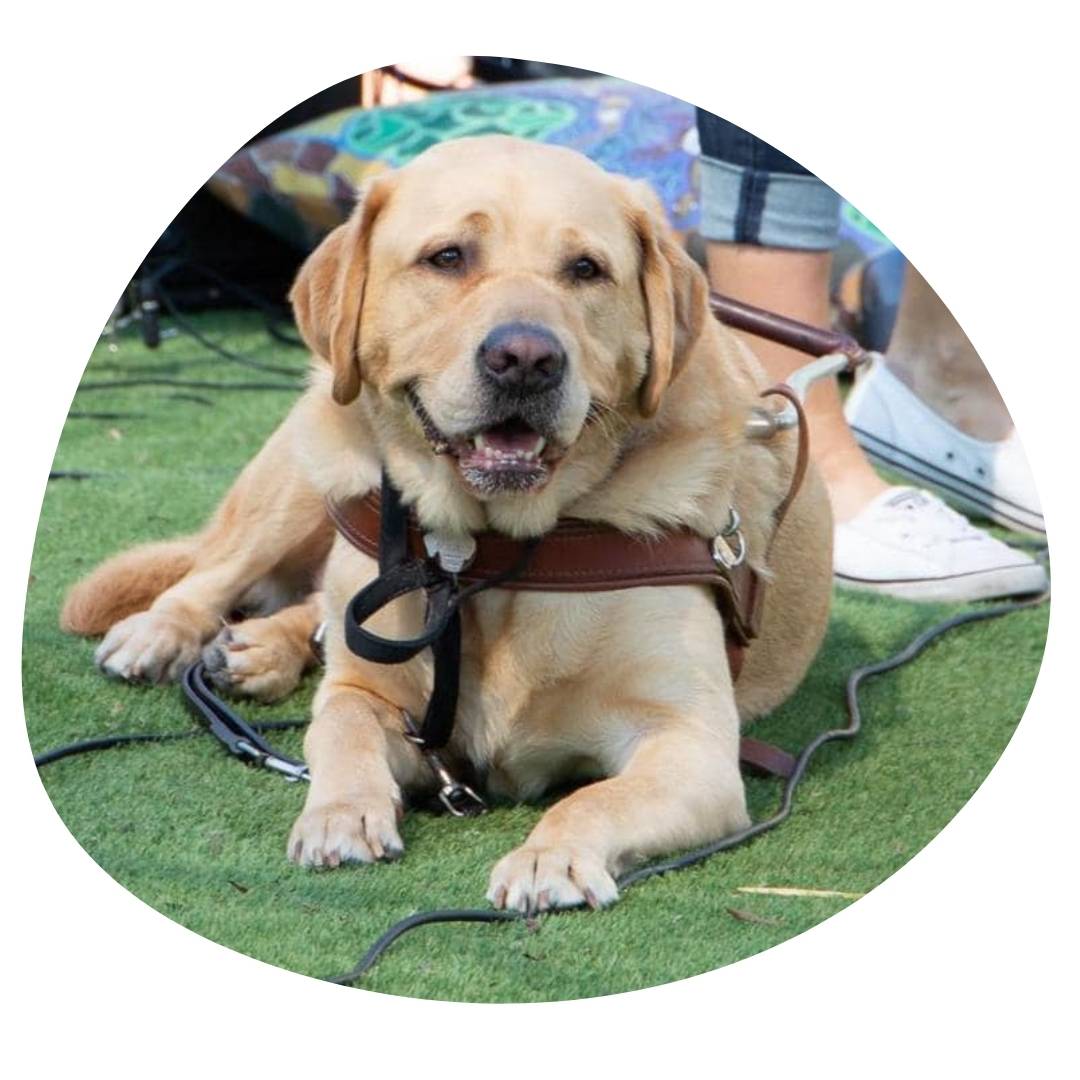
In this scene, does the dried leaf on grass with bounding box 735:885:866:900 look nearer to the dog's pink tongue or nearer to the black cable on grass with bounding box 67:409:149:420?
the dog's pink tongue

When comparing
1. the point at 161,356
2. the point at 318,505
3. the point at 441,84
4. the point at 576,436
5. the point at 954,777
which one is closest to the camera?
the point at 576,436

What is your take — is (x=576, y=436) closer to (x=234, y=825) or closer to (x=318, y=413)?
(x=318, y=413)

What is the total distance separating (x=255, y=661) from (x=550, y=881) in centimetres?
130

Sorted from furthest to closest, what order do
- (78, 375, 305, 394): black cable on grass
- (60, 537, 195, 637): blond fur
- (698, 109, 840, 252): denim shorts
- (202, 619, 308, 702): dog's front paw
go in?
(78, 375, 305, 394): black cable on grass, (60, 537, 195, 637): blond fur, (698, 109, 840, 252): denim shorts, (202, 619, 308, 702): dog's front paw

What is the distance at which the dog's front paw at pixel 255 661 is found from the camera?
12.9 ft

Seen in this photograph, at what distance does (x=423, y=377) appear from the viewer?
10.3 ft

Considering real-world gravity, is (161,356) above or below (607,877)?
below

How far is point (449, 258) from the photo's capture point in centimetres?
320

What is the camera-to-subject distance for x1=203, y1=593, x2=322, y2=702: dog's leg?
393 centimetres

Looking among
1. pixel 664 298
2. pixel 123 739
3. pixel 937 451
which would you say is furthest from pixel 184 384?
pixel 664 298

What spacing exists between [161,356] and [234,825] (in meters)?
4.53

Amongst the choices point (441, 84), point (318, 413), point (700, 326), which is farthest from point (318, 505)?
point (441, 84)

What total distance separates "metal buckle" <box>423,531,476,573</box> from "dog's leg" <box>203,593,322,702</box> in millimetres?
804

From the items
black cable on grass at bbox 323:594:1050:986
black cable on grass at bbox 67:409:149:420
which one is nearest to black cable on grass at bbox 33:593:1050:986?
black cable on grass at bbox 323:594:1050:986
